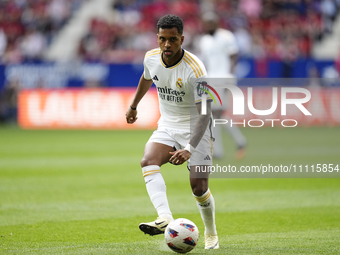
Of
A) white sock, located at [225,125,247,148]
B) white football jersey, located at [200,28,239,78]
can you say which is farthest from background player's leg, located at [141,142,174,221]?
white football jersey, located at [200,28,239,78]

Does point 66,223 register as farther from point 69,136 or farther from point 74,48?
point 74,48

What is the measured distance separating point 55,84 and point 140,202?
574 inches

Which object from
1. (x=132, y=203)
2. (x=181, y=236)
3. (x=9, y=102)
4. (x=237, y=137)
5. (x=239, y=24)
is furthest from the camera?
(x=239, y=24)

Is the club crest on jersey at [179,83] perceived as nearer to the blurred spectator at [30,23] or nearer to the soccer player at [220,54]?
the soccer player at [220,54]

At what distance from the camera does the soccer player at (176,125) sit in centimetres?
465

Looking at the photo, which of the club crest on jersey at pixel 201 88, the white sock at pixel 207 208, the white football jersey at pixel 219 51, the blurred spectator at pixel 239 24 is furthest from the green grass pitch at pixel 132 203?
the blurred spectator at pixel 239 24

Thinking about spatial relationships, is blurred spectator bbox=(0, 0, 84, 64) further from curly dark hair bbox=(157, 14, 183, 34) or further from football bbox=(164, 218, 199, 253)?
football bbox=(164, 218, 199, 253)

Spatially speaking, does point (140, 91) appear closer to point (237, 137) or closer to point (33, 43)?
point (237, 137)

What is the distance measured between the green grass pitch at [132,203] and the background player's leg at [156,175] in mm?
412

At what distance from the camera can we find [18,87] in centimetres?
2092

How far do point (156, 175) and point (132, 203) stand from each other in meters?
2.57

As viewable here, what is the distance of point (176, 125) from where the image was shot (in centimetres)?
512

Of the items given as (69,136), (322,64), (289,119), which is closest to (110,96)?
(69,136)

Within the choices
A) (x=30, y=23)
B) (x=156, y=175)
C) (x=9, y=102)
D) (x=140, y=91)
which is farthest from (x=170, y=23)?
(x=30, y=23)
